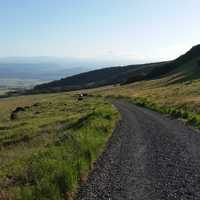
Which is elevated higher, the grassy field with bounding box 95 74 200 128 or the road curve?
the road curve

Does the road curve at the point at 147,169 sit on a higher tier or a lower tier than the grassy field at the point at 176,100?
higher

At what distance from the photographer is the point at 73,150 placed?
17.2 m

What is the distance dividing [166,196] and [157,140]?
10.8 metres

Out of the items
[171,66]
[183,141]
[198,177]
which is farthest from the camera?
[171,66]

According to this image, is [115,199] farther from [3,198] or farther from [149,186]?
[3,198]

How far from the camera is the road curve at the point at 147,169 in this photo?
1211 centimetres

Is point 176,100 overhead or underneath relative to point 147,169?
underneath

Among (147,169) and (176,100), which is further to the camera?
(176,100)

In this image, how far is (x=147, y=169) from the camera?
1513 cm

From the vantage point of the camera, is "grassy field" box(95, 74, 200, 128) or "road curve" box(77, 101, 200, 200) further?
"grassy field" box(95, 74, 200, 128)

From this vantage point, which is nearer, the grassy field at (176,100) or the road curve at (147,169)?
the road curve at (147,169)

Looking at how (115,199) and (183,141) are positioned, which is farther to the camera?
(183,141)

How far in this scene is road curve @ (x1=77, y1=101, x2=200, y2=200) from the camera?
477 inches

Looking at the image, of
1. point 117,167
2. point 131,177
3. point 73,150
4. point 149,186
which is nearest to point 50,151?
point 73,150
